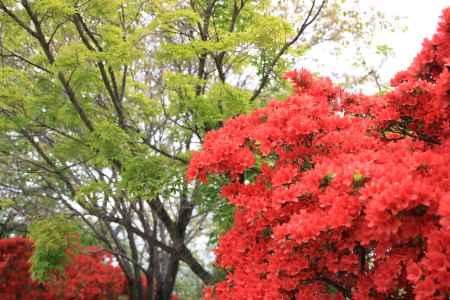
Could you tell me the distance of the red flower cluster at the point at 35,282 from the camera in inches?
408

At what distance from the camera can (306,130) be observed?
4.11 metres

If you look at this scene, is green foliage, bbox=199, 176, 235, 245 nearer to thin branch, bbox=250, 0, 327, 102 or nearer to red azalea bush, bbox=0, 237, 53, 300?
thin branch, bbox=250, 0, 327, 102

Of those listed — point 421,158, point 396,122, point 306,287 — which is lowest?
point 306,287

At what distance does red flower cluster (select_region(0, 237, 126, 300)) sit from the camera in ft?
34.0

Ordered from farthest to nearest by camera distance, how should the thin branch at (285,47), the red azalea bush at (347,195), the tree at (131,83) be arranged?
the thin branch at (285,47) → the tree at (131,83) → the red azalea bush at (347,195)

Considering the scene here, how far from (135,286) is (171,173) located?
593 centimetres

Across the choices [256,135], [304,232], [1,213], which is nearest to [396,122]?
[256,135]

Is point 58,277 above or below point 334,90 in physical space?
below

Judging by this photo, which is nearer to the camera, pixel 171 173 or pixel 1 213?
pixel 171 173

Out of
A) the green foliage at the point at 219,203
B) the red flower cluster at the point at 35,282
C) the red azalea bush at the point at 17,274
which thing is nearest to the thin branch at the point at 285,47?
the green foliage at the point at 219,203

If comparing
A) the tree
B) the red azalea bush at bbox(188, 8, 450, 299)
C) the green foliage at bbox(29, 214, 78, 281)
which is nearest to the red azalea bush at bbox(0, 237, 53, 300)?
the tree

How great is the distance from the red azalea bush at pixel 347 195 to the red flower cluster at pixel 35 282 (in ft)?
21.6

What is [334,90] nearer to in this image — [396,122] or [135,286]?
[396,122]

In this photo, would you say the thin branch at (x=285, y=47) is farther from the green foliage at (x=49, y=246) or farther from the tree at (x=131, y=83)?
the green foliage at (x=49, y=246)
